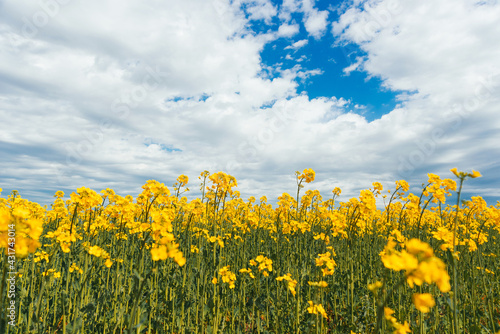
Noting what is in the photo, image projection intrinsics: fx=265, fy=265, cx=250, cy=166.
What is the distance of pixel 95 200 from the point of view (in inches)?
135

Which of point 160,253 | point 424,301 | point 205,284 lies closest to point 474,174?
point 424,301

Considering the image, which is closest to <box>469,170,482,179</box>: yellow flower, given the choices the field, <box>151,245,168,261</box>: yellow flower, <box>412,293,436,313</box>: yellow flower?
the field

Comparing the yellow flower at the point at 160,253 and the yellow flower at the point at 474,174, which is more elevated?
the yellow flower at the point at 474,174

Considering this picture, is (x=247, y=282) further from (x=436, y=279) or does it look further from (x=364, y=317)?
(x=436, y=279)

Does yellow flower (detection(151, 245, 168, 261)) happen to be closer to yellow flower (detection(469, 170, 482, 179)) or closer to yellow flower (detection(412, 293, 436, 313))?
yellow flower (detection(412, 293, 436, 313))

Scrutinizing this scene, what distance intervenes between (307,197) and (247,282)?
9.48 feet

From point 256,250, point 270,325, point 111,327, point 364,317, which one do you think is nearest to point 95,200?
point 111,327

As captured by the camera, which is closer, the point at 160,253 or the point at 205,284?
the point at 160,253

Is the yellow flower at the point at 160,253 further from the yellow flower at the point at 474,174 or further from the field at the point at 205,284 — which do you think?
the yellow flower at the point at 474,174

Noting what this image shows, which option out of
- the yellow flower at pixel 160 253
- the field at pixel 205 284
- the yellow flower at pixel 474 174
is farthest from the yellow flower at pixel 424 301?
the yellow flower at pixel 474 174

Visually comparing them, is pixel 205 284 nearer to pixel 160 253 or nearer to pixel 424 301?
pixel 160 253

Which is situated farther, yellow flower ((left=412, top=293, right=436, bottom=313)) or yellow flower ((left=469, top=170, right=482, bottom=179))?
yellow flower ((left=469, top=170, right=482, bottom=179))

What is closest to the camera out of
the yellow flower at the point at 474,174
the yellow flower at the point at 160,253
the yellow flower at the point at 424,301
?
the yellow flower at the point at 424,301

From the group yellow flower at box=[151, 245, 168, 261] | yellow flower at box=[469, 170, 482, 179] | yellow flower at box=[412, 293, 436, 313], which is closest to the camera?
yellow flower at box=[412, 293, 436, 313]
